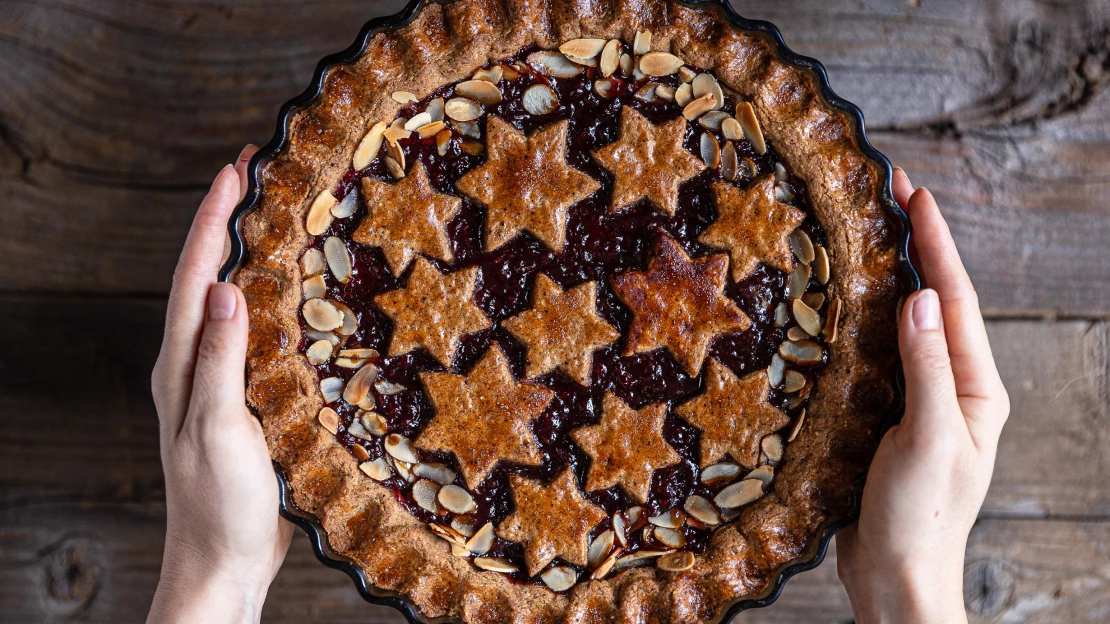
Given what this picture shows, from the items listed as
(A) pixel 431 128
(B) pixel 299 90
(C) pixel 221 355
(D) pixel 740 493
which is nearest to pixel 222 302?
(C) pixel 221 355

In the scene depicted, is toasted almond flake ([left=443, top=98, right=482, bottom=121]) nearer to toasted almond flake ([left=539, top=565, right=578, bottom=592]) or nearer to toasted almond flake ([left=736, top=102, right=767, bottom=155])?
toasted almond flake ([left=736, top=102, right=767, bottom=155])

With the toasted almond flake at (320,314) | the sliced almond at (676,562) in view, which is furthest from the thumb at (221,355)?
the sliced almond at (676,562)

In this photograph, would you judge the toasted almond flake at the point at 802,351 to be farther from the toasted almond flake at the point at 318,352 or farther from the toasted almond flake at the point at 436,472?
the toasted almond flake at the point at 318,352

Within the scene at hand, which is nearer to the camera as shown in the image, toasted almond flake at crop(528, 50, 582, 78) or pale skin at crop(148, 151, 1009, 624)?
pale skin at crop(148, 151, 1009, 624)

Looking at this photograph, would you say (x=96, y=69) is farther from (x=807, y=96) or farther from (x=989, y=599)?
(x=989, y=599)

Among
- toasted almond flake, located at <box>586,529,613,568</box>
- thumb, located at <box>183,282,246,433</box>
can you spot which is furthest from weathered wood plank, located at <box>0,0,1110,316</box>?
toasted almond flake, located at <box>586,529,613,568</box>

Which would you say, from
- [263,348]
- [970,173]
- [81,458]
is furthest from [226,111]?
[970,173]

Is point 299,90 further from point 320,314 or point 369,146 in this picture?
point 320,314
